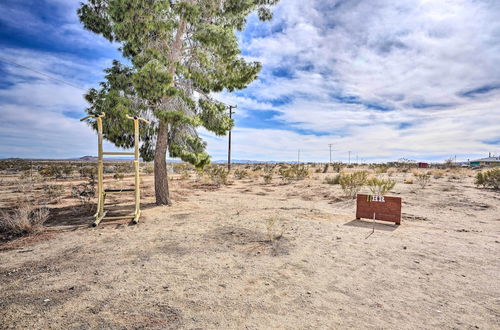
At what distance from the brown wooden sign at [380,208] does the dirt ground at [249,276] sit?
1.10ft

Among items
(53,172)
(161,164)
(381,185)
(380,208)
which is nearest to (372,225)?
(380,208)

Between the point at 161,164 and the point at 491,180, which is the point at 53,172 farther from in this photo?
the point at 491,180

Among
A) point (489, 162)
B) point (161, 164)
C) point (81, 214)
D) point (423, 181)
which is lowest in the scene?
point (81, 214)

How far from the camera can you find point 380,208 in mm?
8297

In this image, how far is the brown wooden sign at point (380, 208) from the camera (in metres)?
8.09

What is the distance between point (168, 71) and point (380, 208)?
334 inches

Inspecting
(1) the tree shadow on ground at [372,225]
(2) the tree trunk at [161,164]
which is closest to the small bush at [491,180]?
(1) the tree shadow on ground at [372,225]

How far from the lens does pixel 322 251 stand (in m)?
5.49

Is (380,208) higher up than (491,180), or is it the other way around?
(491,180)

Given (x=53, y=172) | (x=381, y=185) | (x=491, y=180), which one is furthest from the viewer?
(x=53, y=172)

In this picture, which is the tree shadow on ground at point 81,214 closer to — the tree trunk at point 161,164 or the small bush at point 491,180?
the tree trunk at point 161,164

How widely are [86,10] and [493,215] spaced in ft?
55.0

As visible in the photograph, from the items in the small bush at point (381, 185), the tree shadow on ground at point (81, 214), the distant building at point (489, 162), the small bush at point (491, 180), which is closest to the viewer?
the tree shadow on ground at point (81, 214)

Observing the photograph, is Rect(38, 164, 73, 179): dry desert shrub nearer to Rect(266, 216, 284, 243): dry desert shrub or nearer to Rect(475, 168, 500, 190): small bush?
Rect(266, 216, 284, 243): dry desert shrub
